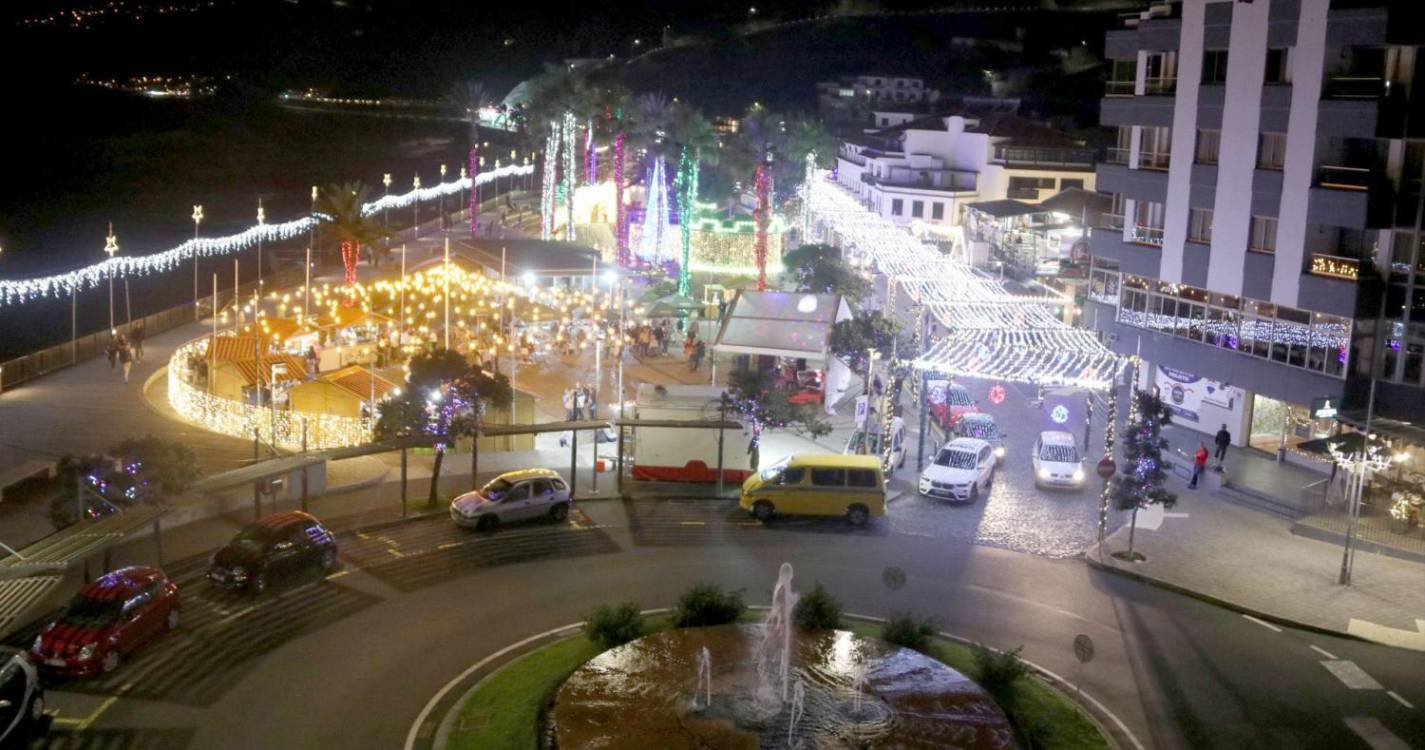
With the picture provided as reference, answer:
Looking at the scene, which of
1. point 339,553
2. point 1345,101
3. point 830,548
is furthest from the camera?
point 1345,101

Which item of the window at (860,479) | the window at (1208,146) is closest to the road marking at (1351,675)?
the window at (860,479)

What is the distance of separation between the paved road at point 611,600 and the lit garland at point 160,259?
24.0 metres

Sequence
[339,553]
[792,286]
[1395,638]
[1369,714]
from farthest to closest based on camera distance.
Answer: [792,286] < [339,553] < [1395,638] < [1369,714]

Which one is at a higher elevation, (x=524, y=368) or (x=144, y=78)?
(x=144, y=78)

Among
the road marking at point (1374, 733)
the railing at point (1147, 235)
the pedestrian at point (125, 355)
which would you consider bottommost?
the road marking at point (1374, 733)

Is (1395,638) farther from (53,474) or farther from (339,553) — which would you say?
(53,474)

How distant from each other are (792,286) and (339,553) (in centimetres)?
3286

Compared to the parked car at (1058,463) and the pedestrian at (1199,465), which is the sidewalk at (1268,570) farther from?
the parked car at (1058,463)

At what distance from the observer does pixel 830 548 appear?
23.8 metres

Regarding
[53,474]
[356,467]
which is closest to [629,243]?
[356,467]

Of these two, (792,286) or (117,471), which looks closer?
(117,471)

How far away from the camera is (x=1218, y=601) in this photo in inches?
845

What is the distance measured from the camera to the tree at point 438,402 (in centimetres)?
2464

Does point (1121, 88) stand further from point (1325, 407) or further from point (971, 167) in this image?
point (971, 167)
